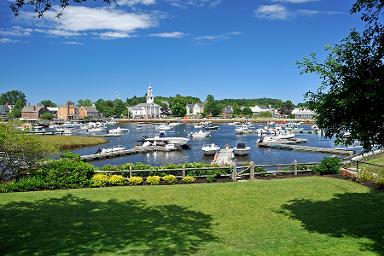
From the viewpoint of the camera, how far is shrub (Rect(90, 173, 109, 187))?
2467cm

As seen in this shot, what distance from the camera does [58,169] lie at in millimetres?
24125

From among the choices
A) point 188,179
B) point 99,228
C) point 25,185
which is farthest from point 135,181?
point 99,228

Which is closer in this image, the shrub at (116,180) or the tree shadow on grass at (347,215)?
the tree shadow on grass at (347,215)

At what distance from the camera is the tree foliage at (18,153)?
2441cm

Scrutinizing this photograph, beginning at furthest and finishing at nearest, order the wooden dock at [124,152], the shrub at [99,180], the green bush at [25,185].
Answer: the wooden dock at [124,152]
the shrub at [99,180]
the green bush at [25,185]

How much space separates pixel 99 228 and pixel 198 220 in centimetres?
413

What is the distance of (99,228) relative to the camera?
14.7 m

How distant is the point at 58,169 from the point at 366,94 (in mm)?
18733

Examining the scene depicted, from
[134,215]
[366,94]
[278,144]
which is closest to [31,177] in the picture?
[134,215]

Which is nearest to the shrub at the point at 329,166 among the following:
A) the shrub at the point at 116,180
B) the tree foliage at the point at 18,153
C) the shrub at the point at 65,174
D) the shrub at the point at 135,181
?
the shrub at the point at 135,181

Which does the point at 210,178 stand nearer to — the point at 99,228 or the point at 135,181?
the point at 135,181

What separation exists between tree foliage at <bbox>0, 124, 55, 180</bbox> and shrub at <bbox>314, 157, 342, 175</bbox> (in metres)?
19.5

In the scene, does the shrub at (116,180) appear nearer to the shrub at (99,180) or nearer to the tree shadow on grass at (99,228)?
the shrub at (99,180)

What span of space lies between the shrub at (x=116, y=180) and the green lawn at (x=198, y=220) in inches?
67.9
